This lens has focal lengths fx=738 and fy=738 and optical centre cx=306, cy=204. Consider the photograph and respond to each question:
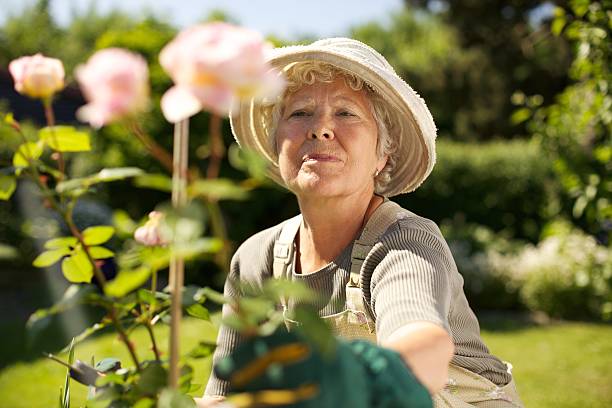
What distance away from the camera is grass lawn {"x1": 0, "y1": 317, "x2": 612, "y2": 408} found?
4.90m

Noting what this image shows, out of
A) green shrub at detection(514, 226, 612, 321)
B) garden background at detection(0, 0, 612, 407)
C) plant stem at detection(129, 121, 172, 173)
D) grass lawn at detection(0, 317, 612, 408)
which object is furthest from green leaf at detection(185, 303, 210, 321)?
green shrub at detection(514, 226, 612, 321)

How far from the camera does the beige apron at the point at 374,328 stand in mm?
1913

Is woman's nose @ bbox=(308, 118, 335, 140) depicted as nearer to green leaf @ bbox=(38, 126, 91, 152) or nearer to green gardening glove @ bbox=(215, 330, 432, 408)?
green leaf @ bbox=(38, 126, 91, 152)

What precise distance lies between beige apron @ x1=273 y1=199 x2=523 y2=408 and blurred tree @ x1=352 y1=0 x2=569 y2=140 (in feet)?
43.8

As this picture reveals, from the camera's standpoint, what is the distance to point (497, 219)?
10.1 metres

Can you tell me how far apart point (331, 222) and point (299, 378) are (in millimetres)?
1271

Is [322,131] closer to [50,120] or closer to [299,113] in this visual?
[299,113]

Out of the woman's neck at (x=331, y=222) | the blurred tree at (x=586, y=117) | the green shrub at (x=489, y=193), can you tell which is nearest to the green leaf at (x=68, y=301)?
the woman's neck at (x=331, y=222)

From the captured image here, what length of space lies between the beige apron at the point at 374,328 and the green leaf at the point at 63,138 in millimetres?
959

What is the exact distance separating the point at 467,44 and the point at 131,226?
18.2m

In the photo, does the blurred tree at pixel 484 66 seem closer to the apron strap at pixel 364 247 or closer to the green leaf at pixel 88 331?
the apron strap at pixel 364 247

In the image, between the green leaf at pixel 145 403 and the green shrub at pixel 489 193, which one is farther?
the green shrub at pixel 489 193

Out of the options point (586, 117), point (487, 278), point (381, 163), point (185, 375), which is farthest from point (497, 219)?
point (185, 375)

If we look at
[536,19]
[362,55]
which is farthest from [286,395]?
[536,19]
